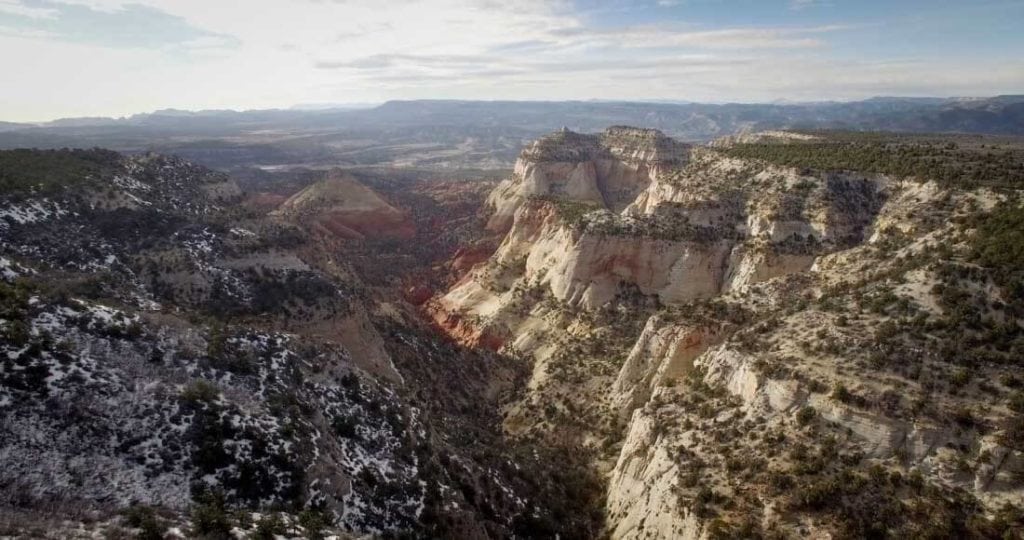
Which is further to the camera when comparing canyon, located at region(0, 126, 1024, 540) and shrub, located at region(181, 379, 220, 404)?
shrub, located at region(181, 379, 220, 404)

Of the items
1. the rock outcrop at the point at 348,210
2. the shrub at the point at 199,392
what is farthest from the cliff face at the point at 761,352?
the rock outcrop at the point at 348,210

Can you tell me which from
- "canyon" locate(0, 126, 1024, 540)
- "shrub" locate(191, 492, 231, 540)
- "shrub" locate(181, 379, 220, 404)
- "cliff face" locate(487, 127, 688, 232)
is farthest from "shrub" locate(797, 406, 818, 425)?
"cliff face" locate(487, 127, 688, 232)

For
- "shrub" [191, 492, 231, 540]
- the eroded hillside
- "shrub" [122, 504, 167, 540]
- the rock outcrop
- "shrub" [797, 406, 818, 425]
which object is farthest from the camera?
the rock outcrop

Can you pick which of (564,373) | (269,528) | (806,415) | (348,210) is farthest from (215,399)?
(348,210)

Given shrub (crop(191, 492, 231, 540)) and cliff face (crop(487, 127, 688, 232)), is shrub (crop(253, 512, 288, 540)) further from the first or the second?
cliff face (crop(487, 127, 688, 232))

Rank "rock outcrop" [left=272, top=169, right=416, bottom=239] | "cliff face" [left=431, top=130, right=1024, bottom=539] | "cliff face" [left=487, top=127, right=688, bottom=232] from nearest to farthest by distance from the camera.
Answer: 1. "cliff face" [left=431, top=130, right=1024, bottom=539]
2. "cliff face" [left=487, top=127, right=688, bottom=232]
3. "rock outcrop" [left=272, top=169, right=416, bottom=239]

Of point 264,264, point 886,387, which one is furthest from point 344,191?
Answer: point 886,387

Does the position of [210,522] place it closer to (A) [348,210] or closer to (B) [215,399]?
(B) [215,399]

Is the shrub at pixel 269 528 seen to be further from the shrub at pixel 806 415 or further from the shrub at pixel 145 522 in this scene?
the shrub at pixel 806 415

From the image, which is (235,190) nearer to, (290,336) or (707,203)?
(290,336)
